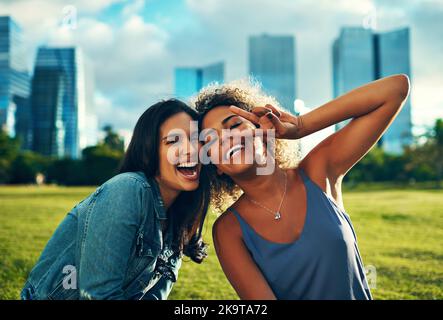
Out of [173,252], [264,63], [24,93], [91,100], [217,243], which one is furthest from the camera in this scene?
[264,63]

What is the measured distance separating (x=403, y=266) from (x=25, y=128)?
47881 millimetres

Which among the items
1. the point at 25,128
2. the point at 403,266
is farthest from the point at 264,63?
the point at 403,266

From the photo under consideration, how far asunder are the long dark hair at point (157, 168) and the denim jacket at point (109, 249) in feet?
0.41

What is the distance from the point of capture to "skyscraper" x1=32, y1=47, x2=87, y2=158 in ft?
78.6

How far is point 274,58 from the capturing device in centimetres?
8544

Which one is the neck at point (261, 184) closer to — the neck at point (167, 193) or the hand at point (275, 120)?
the hand at point (275, 120)

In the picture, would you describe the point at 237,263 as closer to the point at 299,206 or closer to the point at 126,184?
the point at 299,206

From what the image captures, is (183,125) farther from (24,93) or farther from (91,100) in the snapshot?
(24,93)

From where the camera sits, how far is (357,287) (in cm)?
181

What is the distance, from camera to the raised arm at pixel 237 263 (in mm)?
1816

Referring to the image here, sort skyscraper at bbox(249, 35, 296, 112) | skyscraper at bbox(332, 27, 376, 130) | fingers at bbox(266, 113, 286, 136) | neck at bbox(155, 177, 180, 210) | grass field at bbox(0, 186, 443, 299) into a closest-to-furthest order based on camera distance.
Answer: fingers at bbox(266, 113, 286, 136) → neck at bbox(155, 177, 180, 210) → grass field at bbox(0, 186, 443, 299) → skyscraper at bbox(332, 27, 376, 130) → skyscraper at bbox(249, 35, 296, 112)

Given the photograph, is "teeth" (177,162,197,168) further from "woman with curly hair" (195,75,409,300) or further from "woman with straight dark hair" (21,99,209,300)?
"woman with curly hair" (195,75,409,300)

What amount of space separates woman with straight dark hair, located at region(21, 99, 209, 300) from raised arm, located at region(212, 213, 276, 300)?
0.91 feet

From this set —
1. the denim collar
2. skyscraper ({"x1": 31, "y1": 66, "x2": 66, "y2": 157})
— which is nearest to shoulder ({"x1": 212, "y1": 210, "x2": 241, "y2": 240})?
the denim collar
